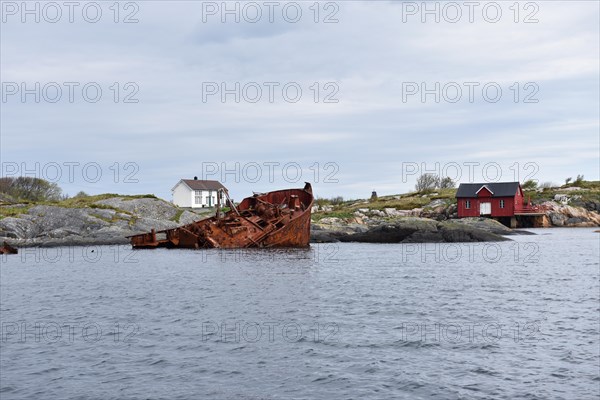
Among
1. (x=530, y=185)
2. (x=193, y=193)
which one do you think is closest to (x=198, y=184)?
(x=193, y=193)

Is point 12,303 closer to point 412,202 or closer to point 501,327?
point 501,327

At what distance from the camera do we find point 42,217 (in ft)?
220

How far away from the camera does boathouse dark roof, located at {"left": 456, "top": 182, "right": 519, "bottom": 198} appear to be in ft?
302

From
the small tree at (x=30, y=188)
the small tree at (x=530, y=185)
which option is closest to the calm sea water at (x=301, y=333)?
the small tree at (x=30, y=188)

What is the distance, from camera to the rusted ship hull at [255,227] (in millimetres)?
51156

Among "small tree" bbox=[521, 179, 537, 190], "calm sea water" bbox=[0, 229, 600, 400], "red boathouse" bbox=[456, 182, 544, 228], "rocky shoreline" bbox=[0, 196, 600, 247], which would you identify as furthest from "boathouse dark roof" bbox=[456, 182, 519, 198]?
"calm sea water" bbox=[0, 229, 600, 400]

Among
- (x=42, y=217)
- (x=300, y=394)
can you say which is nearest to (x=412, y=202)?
(x=42, y=217)

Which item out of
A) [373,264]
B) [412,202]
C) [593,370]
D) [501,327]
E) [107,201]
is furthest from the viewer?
A: [412,202]

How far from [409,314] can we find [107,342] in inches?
399

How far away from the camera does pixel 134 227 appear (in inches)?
2692

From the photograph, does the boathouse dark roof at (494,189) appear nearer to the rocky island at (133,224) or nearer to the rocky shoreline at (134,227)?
the rocky island at (133,224)

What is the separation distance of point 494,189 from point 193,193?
158 feet

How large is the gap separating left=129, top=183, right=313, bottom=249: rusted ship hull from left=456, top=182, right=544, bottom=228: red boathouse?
1802 inches

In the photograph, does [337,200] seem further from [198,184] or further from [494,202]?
[494,202]
